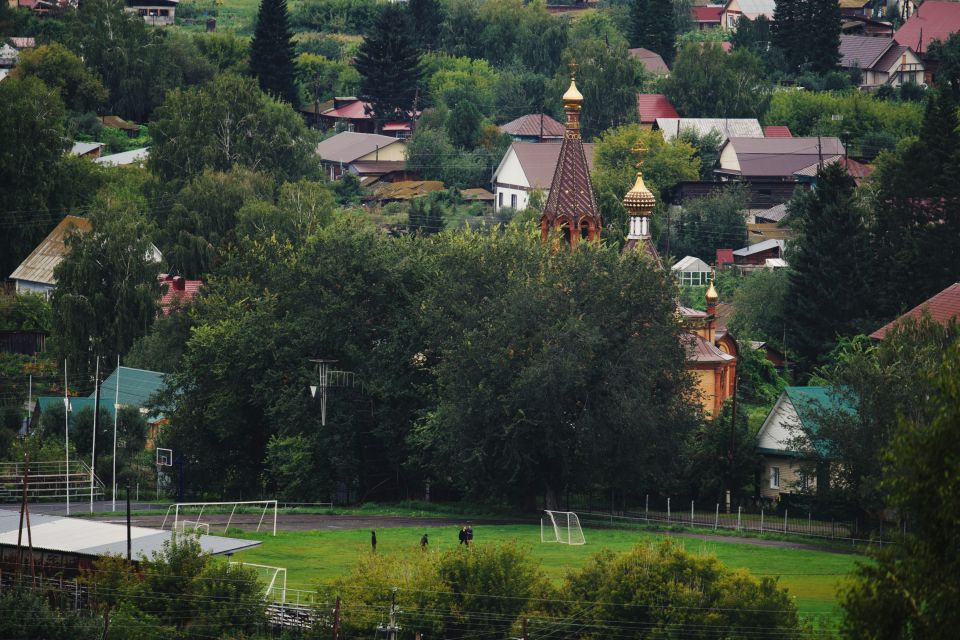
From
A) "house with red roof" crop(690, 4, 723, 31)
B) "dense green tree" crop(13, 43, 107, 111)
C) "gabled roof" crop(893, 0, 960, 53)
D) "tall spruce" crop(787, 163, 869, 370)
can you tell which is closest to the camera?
"tall spruce" crop(787, 163, 869, 370)

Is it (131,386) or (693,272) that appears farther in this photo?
(693,272)

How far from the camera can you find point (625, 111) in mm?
132625

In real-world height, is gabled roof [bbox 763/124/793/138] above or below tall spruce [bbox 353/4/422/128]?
below

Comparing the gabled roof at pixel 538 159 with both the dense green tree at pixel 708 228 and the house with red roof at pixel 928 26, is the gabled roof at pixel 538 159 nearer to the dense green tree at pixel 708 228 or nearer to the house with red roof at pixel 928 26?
the dense green tree at pixel 708 228

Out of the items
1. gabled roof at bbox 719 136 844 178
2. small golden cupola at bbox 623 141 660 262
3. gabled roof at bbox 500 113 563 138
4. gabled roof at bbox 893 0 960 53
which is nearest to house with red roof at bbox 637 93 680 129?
gabled roof at bbox 500 113 563 138

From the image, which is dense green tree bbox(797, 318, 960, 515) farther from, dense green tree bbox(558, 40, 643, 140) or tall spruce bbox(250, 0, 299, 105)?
tall spruce bbox(250, 0, 299, 105)

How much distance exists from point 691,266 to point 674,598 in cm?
5971

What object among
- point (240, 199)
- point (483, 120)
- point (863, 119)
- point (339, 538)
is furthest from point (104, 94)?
point (339, 538)

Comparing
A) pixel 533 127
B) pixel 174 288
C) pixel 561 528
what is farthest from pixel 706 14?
pixel 561 528

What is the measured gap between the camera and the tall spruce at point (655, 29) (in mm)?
162625

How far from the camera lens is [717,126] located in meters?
133

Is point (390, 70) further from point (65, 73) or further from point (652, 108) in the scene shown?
point (65, 73)

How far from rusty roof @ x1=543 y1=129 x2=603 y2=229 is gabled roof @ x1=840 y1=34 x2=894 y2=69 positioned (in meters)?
87.0

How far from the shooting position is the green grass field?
48406 mm
